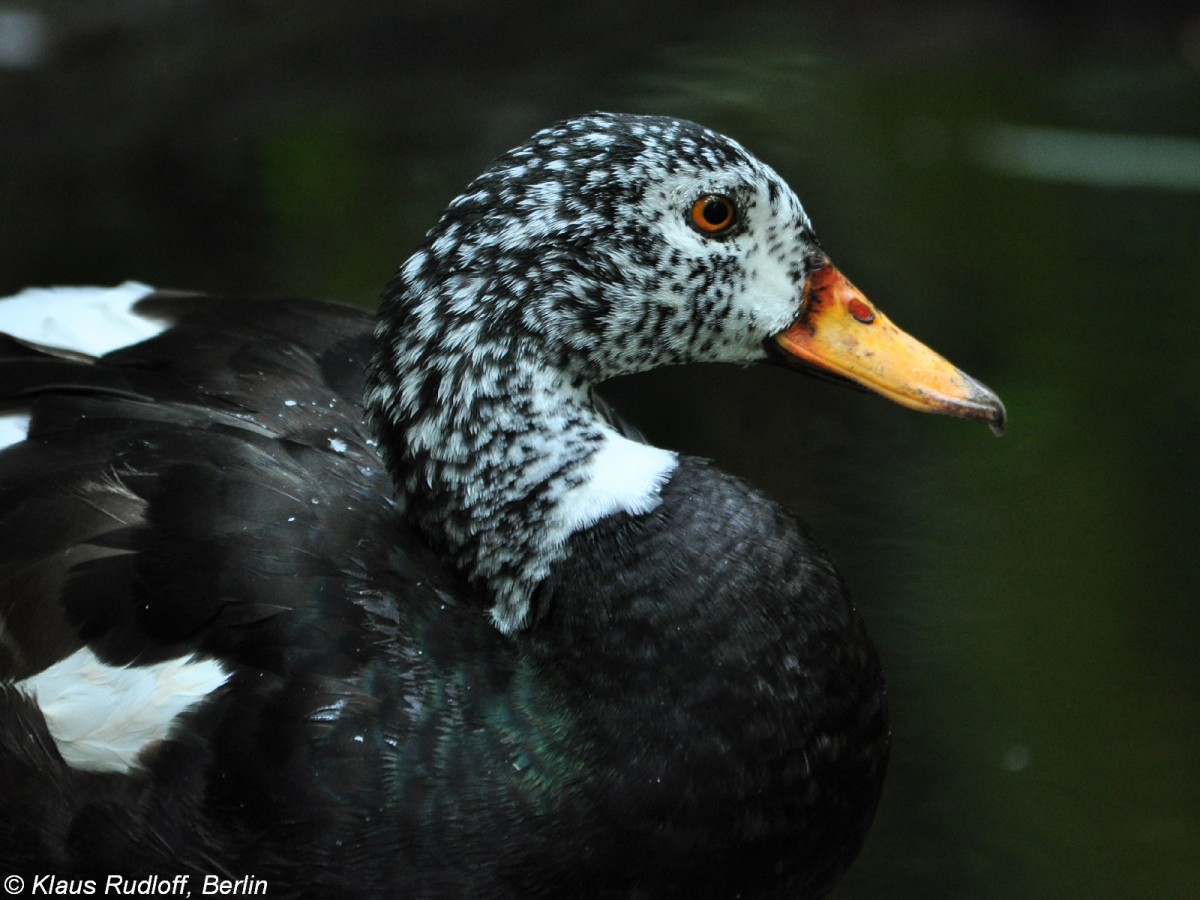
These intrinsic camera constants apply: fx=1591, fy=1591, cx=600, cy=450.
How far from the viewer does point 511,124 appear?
19.8 ft

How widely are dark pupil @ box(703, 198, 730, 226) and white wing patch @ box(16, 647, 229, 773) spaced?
106 cm

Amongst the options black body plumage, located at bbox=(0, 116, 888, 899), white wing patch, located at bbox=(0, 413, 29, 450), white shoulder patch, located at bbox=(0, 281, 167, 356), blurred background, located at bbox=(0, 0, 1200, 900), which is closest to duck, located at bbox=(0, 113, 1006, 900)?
black body plumage, located at bbox=(0, 116, 888, 899)

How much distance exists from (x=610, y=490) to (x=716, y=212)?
19.3 inches

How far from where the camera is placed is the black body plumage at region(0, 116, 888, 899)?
2459 mm

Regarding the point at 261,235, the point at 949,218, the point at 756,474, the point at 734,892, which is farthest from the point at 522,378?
the point at 949,218

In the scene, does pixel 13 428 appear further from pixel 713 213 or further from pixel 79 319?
pixel 713 213

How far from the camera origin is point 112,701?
255cm

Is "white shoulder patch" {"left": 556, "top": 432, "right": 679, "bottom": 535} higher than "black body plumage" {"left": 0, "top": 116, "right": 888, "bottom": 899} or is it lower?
higher

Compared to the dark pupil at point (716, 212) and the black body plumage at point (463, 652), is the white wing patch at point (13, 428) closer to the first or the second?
the black body plumage at point (463, 652)

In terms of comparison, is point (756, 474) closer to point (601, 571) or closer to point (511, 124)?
point (601, 571)

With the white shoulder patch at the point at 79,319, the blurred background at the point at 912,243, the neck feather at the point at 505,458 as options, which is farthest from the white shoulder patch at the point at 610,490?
the white shoulder patch at the point at 79,319

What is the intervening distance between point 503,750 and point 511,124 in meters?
3.93

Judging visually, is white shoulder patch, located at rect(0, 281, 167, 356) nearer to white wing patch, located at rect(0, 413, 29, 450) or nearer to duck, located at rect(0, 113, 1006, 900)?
white wing patch, located at rect(0, 413, 29, 450)

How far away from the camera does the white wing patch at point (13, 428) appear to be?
2861 millimetres
